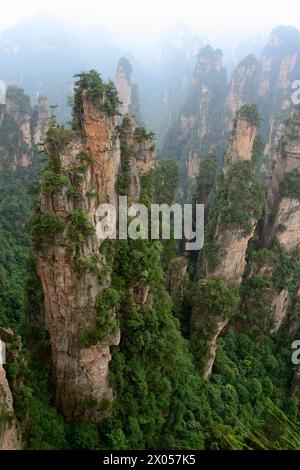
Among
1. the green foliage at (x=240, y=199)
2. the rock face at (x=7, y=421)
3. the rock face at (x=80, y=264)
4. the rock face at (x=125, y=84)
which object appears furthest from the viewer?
the rock face at (x=125, y=84)

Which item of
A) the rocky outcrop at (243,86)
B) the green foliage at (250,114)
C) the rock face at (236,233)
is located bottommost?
the rock face at (236,233)

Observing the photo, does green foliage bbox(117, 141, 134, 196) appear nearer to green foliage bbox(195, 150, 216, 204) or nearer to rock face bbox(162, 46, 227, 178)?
green foliage bbox(195, 150, 216, 204)

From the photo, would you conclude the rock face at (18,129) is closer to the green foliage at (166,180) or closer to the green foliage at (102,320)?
the green foliage at (166,180)

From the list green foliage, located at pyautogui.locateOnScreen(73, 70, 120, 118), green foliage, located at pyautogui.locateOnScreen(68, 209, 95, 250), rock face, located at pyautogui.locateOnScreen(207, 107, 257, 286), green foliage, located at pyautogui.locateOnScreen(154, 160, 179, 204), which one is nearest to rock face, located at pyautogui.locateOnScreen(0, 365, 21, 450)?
green foliage, located at pyautogui.locateOnScreen(68, 209, 95, 250)

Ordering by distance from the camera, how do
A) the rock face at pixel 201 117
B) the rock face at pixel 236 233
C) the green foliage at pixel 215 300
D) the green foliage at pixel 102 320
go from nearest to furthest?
1. the green foliage at pixel 102 320
2. the green foliage at pixel 215 300
3. the rock face at pixel 236 233
4. the rock face at pixel 201 117

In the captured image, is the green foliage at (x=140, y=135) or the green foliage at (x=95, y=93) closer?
the green foliage at (x=95, y=93)

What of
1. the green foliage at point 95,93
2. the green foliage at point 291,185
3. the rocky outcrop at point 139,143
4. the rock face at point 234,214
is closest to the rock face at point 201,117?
the rock face at point 234,214

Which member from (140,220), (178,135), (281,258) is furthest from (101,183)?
(178,135)
